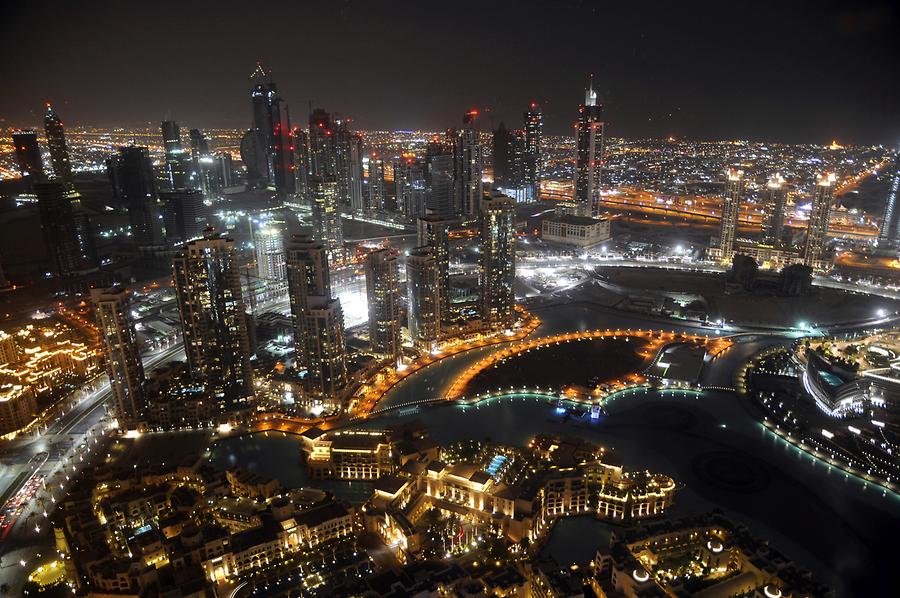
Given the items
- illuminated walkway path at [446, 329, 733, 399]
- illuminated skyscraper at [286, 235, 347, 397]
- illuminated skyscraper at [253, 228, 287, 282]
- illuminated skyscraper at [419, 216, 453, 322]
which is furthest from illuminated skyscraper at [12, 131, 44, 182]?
illuminated walkway path at [446, 329, 733, 399]

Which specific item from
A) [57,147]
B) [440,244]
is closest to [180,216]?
[57,147]

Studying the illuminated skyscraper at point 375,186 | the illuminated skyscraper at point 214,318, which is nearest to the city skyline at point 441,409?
the illuminated skyscraper at point 214,318

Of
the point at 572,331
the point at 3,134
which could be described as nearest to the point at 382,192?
the point at 3,134

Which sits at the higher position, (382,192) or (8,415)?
(382,192)

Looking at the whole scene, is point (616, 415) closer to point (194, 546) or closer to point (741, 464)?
point (741, 464)

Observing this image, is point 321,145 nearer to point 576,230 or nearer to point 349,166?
point 349,166

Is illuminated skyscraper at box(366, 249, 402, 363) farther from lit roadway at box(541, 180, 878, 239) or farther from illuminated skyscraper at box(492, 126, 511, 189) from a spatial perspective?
illuminated skyscraper at box(492, 126, 511, 189)
